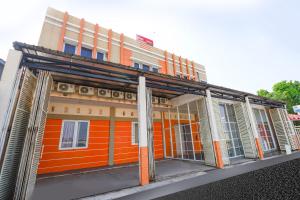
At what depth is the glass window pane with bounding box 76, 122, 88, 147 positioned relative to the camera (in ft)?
23.9

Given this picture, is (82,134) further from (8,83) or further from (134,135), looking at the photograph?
(8,83)

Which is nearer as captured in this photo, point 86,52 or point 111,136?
point 111,136

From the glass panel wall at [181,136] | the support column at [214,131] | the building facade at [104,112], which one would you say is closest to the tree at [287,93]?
the building facade at [104,112]

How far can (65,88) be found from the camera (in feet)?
20.3

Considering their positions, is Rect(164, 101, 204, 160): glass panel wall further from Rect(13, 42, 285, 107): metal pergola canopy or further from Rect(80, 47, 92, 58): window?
Rect(80, 47, 92, 58): window

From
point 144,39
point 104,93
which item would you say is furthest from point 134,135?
point 144,39

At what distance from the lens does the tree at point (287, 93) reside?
77.0ft

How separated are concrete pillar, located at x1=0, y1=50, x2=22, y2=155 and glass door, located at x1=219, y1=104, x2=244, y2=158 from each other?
10.0 meters

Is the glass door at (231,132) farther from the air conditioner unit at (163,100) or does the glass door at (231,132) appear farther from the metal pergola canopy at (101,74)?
the air conditioner unit at (163,100)

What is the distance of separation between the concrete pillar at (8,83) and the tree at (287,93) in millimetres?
32034

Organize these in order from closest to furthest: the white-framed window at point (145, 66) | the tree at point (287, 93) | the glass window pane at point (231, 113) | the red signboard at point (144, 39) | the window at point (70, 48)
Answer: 1. the window at point (70, 48)
2. the glass window pane at point (231, 113)
3. the white-framed window at point (145, 66)
4. the red signboard at point (144, 39)
5. the tree at point (287, 93)

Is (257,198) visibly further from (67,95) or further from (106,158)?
(106,158)

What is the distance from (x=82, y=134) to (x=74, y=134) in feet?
1.26

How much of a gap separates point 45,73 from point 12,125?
5.79 feet
